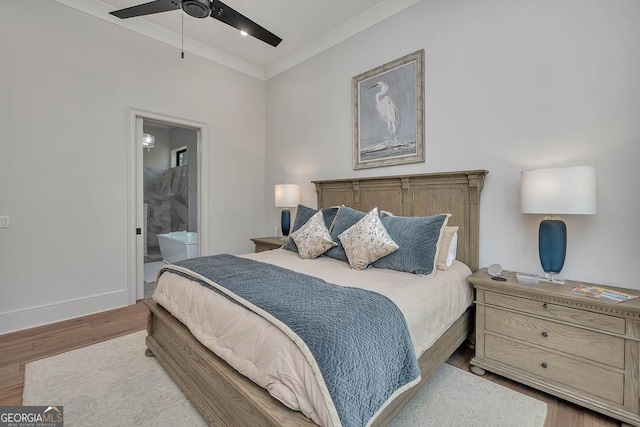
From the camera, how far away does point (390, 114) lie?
3012mm

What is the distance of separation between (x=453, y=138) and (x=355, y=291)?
6.12ft

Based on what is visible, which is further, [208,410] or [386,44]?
[386,44]

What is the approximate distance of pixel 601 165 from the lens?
1.92 m

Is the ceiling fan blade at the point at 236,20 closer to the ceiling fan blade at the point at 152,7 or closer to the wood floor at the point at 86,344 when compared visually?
the ceiling fan blade at the point at 152,7

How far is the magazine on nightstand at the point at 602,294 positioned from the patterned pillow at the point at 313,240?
1.70 m

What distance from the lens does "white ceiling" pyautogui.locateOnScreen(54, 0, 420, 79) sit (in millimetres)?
3002

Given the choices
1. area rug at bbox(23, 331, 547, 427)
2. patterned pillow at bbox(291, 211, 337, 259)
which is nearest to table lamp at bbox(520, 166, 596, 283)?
area rug at bbox(23, 331, 547, 427)

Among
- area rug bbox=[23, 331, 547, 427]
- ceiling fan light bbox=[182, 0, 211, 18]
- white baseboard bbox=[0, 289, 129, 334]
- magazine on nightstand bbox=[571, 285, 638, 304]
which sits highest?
ceiling fan light bbox=[182, 0, 211, 18]

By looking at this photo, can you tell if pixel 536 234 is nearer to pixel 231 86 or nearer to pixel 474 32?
pixel 474 32

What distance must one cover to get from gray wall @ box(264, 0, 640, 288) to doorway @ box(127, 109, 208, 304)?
96.8 inches

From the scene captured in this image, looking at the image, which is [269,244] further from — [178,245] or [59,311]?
[59,311]

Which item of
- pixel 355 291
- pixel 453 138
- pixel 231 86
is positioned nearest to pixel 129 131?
pixel 231 86

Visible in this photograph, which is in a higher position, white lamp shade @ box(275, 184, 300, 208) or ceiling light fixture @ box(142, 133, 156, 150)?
ceiling light fixture @ box(142, 133, 156, 150)

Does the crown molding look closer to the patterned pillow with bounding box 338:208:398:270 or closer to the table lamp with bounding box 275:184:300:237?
the table lamp with bounding box 275:184:300:237
